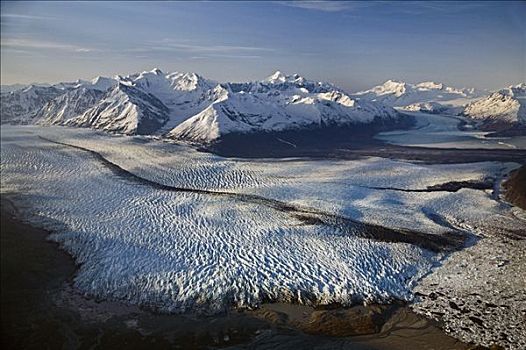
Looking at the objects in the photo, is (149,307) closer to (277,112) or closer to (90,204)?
(90,204)

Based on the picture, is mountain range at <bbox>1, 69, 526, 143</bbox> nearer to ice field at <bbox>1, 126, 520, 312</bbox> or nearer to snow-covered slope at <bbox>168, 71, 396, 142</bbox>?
snow-covered slope at <bbox>168, 71, 396, 142</bbox>

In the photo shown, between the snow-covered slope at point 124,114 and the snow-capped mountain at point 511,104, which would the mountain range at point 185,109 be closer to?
the snow-covered slope at point 124,114

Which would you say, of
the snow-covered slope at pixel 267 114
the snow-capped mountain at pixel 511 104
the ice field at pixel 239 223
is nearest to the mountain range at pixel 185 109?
the snow-covered slope at pixel 267 114

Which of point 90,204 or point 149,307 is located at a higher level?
point 90,204

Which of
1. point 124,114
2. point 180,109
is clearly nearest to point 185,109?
point 180,109

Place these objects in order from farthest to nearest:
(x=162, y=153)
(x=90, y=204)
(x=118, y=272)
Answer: (x=162, y=153)
(x=90, y=204)
(x=118, y=272)

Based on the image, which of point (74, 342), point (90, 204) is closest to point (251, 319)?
point (74, 342)
